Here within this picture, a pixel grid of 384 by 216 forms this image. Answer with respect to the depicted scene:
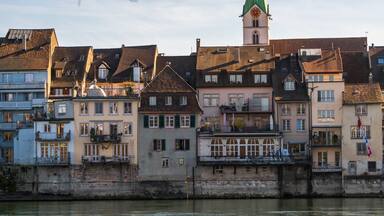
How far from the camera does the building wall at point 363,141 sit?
388 ft

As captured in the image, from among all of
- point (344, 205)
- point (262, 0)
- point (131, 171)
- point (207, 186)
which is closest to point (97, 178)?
point (131, 171)

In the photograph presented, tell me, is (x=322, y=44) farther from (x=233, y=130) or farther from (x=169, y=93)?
(x=169, y=93)

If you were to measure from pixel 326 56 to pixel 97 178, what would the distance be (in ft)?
98.4

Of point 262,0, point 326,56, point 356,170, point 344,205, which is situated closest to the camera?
point 344,205

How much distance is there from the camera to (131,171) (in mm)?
119312

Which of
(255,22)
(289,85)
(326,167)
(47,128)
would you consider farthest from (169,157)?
(255,22)

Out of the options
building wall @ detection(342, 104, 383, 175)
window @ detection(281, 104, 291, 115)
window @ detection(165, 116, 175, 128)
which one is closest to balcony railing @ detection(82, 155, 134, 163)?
window @ detection(165, 116, 175, 128)

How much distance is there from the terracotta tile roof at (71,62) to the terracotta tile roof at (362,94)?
1239 inches

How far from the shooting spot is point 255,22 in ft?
548

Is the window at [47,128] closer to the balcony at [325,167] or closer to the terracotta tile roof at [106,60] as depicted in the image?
the terracotta tile roof at [106,60]

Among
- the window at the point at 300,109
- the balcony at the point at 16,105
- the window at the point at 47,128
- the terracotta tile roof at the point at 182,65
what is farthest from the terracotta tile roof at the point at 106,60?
the window at the point at 300,109

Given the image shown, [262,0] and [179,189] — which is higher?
[262,0]

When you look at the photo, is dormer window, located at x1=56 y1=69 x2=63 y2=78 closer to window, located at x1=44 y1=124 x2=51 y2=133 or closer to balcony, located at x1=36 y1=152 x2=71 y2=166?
window, located at x1=44 y1=124 x2=51 y2=133

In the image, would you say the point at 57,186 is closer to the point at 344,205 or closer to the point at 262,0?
the point at 344,205
